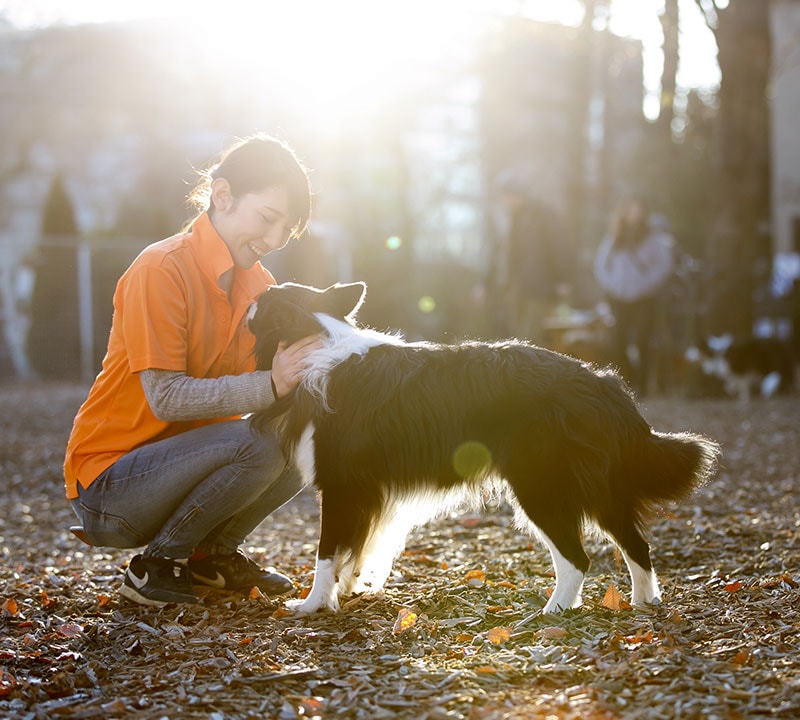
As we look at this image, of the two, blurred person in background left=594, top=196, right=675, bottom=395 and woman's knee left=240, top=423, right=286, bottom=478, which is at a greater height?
blurred person in background left=594, top=196, right=675, bottom=395

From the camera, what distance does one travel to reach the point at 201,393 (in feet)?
12.1

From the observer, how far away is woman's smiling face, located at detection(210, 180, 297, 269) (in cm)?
380

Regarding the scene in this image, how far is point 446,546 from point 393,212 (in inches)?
709

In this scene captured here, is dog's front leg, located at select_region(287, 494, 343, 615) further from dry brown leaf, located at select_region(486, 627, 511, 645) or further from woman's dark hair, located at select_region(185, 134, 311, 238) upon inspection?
woman's dark hair, located at select_region(185, 134, 311, 238)

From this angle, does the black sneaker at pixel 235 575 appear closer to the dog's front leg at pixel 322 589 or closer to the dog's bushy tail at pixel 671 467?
the dog's front leg at pixel 322 589

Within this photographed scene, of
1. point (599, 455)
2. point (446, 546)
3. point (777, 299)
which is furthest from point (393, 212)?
point (599, 455)

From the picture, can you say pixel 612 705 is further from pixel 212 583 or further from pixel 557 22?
pixel 557 22

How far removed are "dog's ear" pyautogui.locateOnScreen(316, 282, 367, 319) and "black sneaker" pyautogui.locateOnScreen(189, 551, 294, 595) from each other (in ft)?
3.68

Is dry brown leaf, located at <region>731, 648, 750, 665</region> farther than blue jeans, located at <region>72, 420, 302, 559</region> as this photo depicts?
No

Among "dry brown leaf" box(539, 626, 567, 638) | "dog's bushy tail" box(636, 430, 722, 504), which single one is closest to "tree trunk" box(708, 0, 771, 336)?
"dog's bushy tail" box(636, 430, 722, 504)

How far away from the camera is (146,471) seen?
12.3 feet

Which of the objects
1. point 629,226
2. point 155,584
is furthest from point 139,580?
point 629,226

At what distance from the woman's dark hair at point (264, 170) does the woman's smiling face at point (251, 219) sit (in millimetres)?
26

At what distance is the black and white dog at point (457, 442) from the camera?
3.52 m
